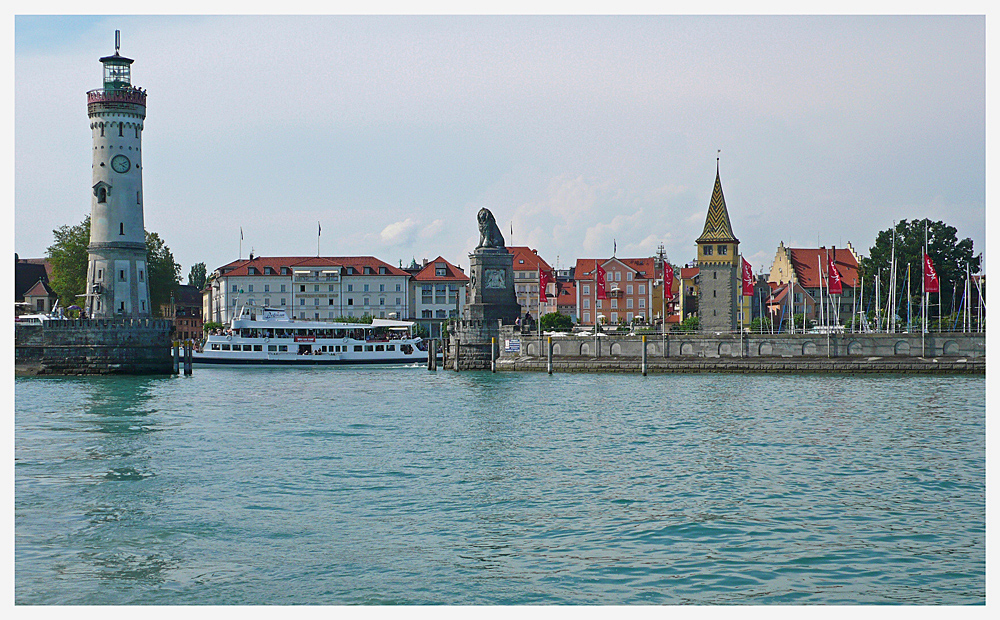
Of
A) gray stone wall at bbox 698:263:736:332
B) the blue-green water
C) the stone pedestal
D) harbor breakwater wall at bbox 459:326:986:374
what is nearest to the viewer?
the blue-green water

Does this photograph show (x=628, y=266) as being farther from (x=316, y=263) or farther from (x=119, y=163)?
(x=119, y=163)

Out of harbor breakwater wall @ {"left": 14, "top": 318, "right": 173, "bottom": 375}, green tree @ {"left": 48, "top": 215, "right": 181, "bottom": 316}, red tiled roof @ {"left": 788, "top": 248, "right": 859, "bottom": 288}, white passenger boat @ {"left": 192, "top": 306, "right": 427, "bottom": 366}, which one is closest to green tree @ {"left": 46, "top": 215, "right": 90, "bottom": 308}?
green tree @ {"left": 48, "top": 215, "right": 181, "bottom": 316}

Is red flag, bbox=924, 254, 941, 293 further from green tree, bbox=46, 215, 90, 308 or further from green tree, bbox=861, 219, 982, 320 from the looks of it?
green tree, bbox=46, 215, 90, 308

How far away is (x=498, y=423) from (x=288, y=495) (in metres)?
15.1

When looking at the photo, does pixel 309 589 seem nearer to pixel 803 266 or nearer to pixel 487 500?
pixel 487 500

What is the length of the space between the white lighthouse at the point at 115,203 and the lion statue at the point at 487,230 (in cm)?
2606

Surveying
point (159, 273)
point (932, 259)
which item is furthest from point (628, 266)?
point (159, 273)

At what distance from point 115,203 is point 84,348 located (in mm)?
8788

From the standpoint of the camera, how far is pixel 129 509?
19734 millimetres

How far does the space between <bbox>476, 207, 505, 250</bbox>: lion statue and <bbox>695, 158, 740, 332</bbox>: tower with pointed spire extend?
3195 centimetres

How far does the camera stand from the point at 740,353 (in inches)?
2680

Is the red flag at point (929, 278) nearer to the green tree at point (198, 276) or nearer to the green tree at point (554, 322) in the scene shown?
the green tree at point (554, 322)

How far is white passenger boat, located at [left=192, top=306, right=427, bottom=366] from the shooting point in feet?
279
